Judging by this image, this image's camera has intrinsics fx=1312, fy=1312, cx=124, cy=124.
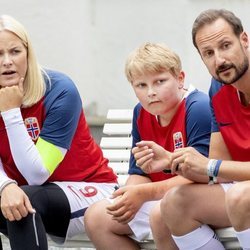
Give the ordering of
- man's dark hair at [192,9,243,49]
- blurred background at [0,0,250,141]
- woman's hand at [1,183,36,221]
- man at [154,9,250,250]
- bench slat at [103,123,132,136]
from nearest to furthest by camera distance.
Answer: man at [154,9,250,250], man's dark hair at [192,9,243,49], woman's hand at [1,183,36,221], bench slat at [103,123,132,136], blurred background at [0,0,250,141]

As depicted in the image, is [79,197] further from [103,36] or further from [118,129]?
[103,36]

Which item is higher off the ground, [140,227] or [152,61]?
[152,61]

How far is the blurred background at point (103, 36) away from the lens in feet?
25.7

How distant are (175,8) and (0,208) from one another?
2.54m

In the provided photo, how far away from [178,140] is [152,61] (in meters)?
0.36

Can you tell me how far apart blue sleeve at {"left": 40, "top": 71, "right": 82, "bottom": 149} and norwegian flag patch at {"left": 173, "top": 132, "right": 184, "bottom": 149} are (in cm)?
53

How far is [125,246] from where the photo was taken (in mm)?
5660

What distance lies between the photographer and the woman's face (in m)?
5.92

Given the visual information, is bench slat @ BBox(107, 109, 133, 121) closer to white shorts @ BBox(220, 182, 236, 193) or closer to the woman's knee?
the woman's knee

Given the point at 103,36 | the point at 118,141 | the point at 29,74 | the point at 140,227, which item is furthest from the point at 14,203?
the point at 103,36

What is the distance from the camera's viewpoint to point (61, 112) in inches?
233

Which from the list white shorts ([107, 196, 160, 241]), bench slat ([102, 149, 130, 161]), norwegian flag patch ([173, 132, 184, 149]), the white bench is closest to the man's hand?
white shorts ([107, 196, 160, 241])

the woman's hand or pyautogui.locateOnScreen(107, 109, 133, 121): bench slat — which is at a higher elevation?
the woman's hand

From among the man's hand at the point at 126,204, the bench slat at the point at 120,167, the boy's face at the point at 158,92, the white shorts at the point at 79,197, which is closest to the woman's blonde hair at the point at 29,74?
the white shorts at the point at 79,197
